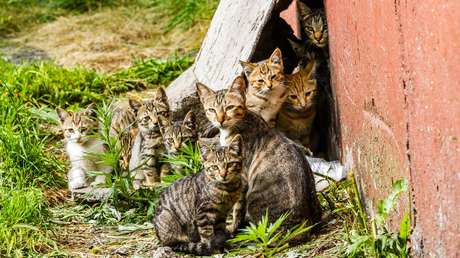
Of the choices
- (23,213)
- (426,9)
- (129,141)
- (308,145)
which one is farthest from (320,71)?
(426,9)

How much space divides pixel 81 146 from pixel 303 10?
7.18 ft

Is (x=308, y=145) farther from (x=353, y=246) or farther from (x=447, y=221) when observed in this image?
(x=447, y=221)

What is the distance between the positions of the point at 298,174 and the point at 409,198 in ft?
4.48

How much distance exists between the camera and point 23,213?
7.15 meters

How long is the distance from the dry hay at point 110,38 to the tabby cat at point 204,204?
4994mm

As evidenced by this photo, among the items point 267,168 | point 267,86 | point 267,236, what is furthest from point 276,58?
point 267,236

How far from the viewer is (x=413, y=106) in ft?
16.6

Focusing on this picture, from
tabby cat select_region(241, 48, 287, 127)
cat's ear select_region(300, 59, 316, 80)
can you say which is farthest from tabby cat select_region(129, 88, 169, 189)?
cat's ear select_region(300, 59, 316, 80)

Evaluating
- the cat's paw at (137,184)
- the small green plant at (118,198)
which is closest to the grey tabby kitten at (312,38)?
the cat's paw at (137,184)

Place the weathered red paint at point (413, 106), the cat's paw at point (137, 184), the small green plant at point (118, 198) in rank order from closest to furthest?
the weathered red paint at point (413, 106), the small green plant at point (118, 198), the cat's paw at point (137, 184)

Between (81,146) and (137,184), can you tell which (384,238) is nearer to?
(137,184)

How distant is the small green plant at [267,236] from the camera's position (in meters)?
6.10

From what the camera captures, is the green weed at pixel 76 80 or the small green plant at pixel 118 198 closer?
the small green plant at pixel 118 198

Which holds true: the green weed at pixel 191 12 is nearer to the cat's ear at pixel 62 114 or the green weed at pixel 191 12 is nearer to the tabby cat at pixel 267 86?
the cat's ear at pixel 62 114
